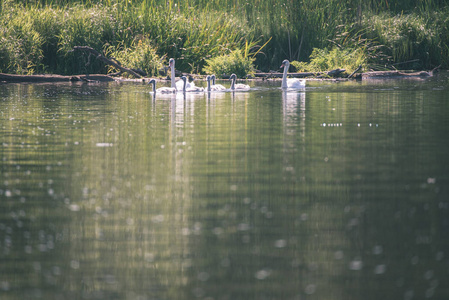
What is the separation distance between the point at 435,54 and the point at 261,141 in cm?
2595

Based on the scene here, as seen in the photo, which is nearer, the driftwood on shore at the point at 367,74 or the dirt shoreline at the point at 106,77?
the dirt shoreline at the point at 106,77

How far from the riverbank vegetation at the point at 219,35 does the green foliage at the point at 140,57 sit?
0.04m

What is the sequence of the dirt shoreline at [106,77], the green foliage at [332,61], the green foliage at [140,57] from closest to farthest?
the dirt shoreline at [106,77], the green foliage at [140,57], the green foliage at [332,61]

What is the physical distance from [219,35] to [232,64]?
2791 millimetres

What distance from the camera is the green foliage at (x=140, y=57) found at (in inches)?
1300

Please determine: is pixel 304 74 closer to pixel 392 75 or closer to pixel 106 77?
pixel 392 75

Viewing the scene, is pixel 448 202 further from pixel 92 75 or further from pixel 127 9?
pixel 127 9

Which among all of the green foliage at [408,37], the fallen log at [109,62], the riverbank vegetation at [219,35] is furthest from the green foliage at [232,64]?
the green foliage at [408,37]

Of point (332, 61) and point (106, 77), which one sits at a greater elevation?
point (332, 61)

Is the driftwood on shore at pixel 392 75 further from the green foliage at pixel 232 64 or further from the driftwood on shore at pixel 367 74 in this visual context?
the green foliage at pixel 232 64

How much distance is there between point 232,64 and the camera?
110 ft

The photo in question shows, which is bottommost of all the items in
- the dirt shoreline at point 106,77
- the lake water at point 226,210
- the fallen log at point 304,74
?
the lake water at point 226,210

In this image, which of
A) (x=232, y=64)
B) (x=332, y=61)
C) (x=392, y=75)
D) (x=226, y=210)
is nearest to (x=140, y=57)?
(x=232, y=64)

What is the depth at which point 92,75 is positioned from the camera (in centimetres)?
3136
